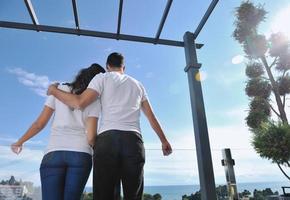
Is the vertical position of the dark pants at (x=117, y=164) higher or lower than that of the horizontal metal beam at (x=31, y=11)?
lower

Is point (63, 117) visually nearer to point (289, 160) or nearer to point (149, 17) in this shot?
point (149, 17)

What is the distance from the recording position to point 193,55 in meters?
1.88

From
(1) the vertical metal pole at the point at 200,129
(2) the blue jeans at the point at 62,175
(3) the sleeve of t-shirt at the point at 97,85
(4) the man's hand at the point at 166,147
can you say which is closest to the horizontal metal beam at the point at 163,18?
(1) the vertical metal pole at the point at 200,129

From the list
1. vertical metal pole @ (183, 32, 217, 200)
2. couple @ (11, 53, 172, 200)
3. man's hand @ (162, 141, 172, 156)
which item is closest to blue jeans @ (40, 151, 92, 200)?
couple @ (11, 53, 172, 200)

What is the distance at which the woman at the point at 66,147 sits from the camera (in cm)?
106

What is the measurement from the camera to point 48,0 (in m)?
2.02

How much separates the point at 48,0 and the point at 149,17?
83 cm

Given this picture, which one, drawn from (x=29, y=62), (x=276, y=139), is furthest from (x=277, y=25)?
(x=29, y=62)

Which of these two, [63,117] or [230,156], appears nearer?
[63,117]

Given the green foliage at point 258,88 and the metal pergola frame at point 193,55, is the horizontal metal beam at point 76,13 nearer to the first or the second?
the metal pergola frame at point 193,55

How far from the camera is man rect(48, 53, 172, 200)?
3.30ft

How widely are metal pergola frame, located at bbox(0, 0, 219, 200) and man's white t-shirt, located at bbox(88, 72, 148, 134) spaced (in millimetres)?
590

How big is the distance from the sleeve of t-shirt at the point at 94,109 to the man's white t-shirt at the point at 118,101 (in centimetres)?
3

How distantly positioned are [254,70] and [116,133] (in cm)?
1124
